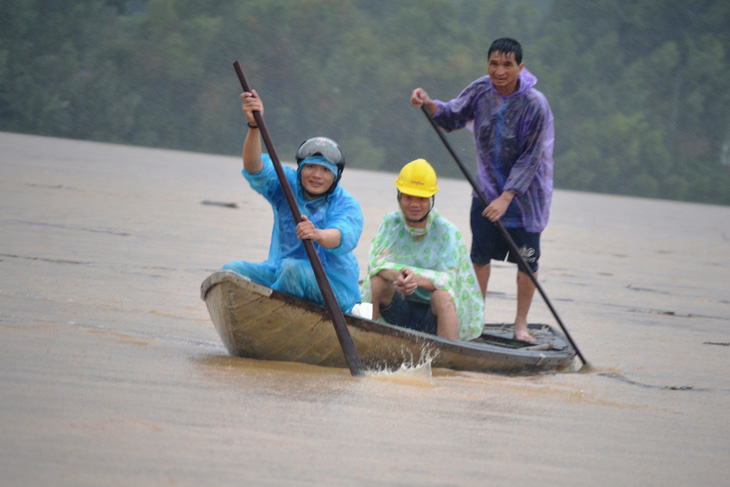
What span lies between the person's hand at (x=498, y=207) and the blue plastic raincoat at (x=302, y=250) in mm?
1100

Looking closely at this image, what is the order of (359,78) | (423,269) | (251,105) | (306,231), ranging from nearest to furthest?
1. (306,231)
2. (251,105)
3. (423,269)
4. (359,78)

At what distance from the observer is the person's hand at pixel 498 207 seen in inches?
220

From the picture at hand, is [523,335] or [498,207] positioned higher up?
[498,207]

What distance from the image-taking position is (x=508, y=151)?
18.7ft

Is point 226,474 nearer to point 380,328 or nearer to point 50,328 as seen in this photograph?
point 380,328

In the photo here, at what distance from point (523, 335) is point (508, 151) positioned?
104 cm

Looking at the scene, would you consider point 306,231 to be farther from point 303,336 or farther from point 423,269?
point 423,269

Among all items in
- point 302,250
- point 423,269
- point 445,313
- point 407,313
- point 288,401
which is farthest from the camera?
point 407,313

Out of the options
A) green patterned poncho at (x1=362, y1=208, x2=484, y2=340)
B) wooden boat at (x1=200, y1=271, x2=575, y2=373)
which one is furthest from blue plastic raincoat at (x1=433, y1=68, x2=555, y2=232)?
wooden boat at (x1=200, y1=271, x2=575, y2=373)

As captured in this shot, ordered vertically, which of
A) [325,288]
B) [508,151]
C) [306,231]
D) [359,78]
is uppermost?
[359,78]

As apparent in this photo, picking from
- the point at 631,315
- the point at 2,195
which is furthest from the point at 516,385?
the point at 2,195

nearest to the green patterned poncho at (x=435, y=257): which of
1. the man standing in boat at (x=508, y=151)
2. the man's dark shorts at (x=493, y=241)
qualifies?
the man standing in boat at (x=508, y=151)

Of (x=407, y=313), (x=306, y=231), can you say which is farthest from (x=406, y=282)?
(x=306, y=231)

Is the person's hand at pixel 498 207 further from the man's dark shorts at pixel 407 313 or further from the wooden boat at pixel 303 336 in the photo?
the wooden boat at pixel 303 336
